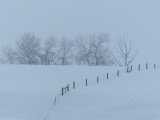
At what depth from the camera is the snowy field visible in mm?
20500

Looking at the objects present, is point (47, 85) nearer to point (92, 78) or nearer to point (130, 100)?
point (92, 78)

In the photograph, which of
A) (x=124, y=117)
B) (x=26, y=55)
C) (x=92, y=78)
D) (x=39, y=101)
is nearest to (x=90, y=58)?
(x=26, y=55)

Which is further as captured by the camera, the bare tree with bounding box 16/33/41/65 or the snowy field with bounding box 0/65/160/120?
the bare tree with bounding box 16/33/41/65

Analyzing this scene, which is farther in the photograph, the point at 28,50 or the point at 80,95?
the point at 28,50

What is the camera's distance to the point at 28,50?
55.4m

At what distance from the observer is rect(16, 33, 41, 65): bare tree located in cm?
5456

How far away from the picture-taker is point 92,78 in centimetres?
2991

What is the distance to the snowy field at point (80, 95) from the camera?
67.3ft

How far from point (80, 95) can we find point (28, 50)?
32505 millimetres

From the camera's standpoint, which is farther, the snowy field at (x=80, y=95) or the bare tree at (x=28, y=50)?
the bare tree at (x=28, y=50)

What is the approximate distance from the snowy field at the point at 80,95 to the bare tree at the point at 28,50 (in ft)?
67.6

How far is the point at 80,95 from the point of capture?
24.7m

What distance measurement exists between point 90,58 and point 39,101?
2963 cm

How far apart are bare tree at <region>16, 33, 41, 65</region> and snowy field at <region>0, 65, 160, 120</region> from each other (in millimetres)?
20613
